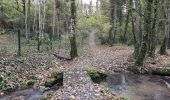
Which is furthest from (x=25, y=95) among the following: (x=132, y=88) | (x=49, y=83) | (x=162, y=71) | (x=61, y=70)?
(x=162, y=71)

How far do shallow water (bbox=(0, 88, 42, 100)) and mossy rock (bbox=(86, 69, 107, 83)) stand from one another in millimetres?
2667

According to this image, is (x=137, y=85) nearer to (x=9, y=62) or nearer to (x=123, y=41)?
(x=9, y=62)

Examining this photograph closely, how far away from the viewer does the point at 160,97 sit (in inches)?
396

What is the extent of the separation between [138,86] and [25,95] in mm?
4821

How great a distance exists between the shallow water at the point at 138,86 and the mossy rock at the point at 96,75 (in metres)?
0.30

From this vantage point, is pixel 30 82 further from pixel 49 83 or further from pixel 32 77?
pixel 49 83

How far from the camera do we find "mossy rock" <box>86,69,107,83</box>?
1223cm

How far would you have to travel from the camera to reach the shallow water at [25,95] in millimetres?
9641

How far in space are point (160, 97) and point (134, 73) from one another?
4.61 metres

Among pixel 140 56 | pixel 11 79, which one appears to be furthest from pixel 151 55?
pixel 11 79

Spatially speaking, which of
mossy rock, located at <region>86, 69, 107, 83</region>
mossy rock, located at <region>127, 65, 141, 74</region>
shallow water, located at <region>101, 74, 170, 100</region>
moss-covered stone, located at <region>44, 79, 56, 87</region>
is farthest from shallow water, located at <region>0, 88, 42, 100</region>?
mossy rock, located at <region>127, 65, 141, 74</region>

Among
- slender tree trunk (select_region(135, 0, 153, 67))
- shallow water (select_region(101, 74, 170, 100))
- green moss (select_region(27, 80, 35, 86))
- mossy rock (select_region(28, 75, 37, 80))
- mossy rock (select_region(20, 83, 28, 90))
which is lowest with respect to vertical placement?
shallow water (select_region(101, 74, 170, 100))

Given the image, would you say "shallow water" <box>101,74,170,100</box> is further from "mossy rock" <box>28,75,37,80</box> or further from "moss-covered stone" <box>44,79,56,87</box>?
"mossy rock" <box>28,75,37,80</box>

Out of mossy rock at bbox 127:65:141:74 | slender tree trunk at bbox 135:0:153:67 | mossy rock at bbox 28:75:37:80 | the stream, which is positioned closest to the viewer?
the stream
